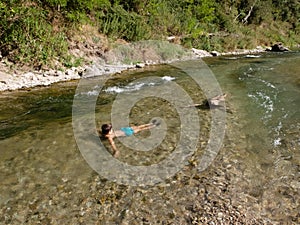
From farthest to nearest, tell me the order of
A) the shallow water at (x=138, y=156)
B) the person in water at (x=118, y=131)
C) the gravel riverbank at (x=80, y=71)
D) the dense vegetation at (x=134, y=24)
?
1. the dense vegetation at (x=134, y=24)
2. the gravel riverbank at (x=80, y=71)
3. the person in water at (x=118, y=131)
4. the shallow water at (x=138, y=156)

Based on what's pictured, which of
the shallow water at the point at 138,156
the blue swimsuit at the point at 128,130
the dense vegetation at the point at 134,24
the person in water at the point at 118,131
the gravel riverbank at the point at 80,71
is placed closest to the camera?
the shallow water at the point at 138,156

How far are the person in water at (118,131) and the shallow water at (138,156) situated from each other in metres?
0.22

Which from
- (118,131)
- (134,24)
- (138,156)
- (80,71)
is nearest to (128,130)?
(118,131)

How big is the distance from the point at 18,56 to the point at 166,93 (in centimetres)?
760

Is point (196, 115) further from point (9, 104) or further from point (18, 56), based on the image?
point (18, 56)

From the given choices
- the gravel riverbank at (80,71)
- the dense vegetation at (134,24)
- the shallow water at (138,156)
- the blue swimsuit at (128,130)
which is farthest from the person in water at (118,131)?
the dense vegetation at (134,24)

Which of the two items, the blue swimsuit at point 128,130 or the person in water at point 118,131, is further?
the blue swimsuit at point 128,130

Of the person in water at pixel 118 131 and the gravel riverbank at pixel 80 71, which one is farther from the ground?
the person in water at pixel 118 131

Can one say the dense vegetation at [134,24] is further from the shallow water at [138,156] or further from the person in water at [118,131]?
the person in water at [118,131]

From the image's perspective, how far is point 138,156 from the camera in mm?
7215

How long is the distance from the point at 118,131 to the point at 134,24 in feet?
50.7

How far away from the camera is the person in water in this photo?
25.2 feet

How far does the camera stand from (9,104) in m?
10.6

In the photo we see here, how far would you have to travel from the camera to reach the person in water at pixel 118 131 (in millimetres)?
7680
